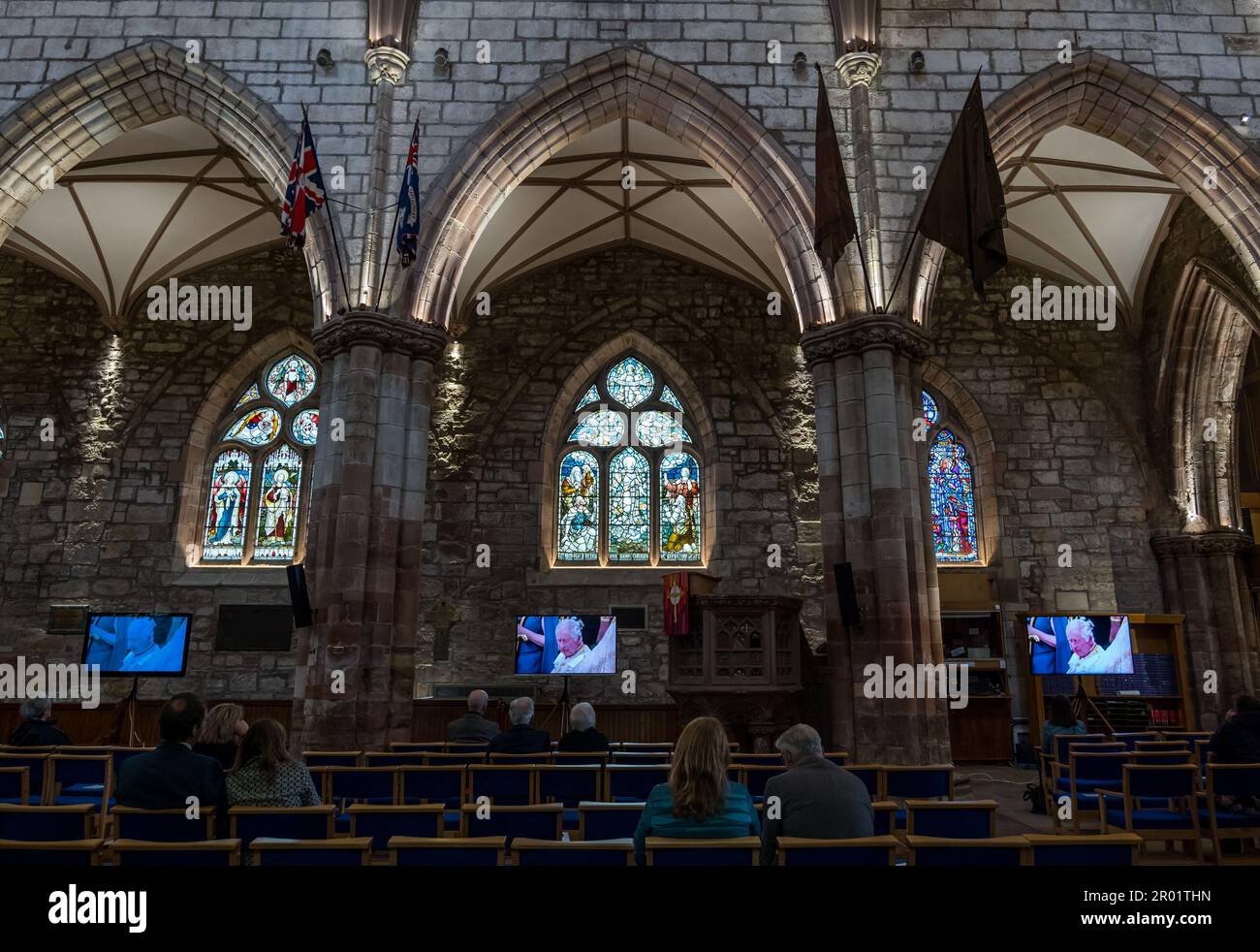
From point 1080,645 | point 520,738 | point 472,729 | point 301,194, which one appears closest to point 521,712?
point 520,738

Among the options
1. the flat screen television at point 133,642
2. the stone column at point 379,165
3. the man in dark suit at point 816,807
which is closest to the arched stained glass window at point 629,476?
the flat screen television at point 133,642

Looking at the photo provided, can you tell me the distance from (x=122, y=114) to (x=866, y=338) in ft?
28.9

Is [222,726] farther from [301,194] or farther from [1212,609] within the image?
[1212,609]

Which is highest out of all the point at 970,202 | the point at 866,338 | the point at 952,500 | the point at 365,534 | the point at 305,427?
the point at 970,202

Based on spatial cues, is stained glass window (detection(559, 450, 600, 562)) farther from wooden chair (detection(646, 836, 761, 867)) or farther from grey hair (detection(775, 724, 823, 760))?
wooden chair (detection(646, 836, 761, 867))

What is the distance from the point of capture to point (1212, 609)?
1313cm

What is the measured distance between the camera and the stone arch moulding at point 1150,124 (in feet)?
31.8

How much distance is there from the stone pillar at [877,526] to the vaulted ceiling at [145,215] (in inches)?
346

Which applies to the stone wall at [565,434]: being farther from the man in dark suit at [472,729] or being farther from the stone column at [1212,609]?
the man in dark suit at [472,729]

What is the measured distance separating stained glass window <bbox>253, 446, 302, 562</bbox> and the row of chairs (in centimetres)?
1147

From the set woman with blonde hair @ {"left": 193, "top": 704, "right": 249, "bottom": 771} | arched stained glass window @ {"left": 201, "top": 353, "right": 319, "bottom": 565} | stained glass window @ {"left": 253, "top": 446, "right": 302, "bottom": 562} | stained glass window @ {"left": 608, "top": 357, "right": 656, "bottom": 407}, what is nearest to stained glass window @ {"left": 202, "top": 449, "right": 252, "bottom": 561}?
arched stained glass window @ {"left": 201, "top": 353, "right": 319, "bottom": 565}

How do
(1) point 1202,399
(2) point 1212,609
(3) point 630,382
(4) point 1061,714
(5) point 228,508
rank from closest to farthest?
(4) point 1061,714 → (2) point 1212,609 → (1) point 1202,399 → (5) point 228,508 → (3) point 630,382
